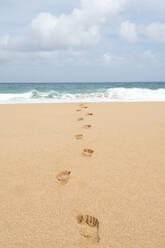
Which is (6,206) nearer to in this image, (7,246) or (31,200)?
(31,200)

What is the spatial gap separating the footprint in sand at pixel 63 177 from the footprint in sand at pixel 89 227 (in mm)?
422

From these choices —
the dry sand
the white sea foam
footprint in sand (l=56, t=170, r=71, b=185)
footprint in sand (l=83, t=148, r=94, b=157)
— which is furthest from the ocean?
footprint in sand (l=56, t=170, r=71, b=185)

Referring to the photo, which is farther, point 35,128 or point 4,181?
point 35,128

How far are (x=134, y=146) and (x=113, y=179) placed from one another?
794 millimetres

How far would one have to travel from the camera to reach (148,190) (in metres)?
1.59

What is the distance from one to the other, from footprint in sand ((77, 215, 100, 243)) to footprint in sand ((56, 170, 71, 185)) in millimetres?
422

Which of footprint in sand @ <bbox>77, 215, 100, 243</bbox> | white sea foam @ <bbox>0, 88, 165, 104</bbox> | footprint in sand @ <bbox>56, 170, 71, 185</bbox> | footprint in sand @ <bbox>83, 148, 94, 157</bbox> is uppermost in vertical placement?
white sea foam @ <bbox>0, 88, 165, 104</bbox>

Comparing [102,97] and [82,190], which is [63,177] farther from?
[102,97]

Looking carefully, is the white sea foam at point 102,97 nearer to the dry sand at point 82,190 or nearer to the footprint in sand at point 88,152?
the dry sand at point 82,190

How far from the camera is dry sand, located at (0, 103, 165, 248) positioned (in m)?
1.19

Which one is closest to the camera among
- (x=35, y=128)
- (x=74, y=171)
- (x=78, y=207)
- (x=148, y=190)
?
(x=78, y=207)

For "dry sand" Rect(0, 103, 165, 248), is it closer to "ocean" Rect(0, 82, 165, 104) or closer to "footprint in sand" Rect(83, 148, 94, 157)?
"footprint in sand" Rect(83, 148, 94, 157)

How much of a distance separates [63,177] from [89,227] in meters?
0.59

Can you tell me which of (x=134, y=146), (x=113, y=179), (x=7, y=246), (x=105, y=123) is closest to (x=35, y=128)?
(x=105, y=123)
